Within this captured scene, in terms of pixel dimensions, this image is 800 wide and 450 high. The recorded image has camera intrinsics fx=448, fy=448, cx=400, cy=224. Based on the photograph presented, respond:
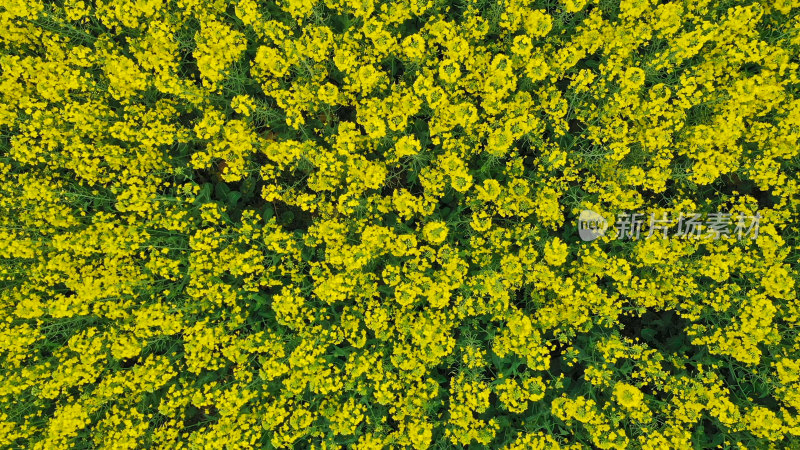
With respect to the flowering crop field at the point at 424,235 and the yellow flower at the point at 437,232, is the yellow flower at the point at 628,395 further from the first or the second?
the yellow flower at the point at 437,232

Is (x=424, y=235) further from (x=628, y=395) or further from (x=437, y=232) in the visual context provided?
(x=628, y=395)

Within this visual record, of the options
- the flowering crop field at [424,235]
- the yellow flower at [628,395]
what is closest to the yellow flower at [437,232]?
the flowering crop field at [424,235]

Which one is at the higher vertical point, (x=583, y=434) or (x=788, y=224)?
(x=788, y=224)

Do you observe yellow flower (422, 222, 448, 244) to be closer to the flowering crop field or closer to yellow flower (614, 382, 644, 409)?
the flowering crop field

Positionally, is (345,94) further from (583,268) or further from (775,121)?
(775,121)

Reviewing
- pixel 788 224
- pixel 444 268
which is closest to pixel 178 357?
pixel 444 268

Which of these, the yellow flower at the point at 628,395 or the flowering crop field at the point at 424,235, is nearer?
the yellow flower at the point at 628,395

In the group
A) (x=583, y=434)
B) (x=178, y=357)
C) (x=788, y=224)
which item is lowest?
(x=583, y=434)

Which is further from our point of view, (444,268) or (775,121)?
(775,121)
